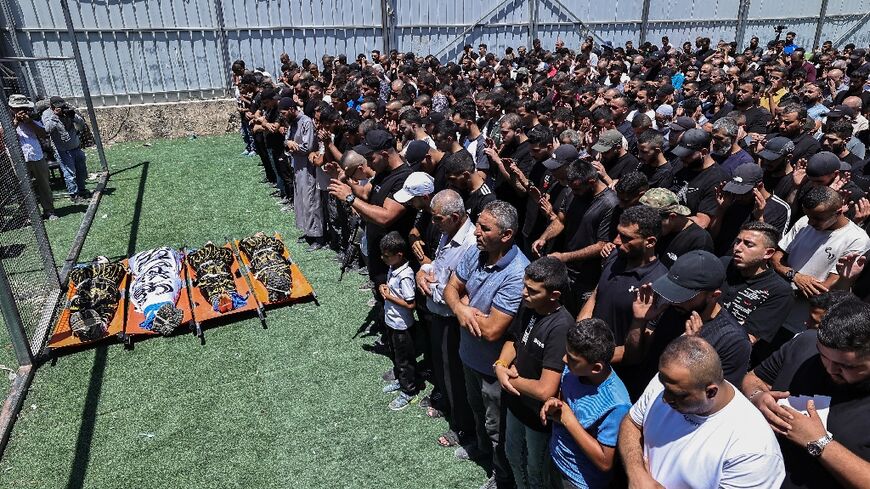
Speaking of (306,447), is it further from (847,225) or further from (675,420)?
(847,225)

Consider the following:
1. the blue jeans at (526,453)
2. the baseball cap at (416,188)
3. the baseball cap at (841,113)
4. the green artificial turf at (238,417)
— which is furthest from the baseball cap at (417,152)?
the baseball cap at (841,113)

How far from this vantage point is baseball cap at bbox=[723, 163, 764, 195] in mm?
4875

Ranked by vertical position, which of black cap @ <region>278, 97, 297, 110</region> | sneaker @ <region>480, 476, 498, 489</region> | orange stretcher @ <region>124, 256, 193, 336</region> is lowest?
sneaker @ <region>480, 476, 498, 489</region>

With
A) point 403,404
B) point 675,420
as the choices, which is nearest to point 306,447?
point 403,404

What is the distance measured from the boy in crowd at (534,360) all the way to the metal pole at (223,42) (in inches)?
624

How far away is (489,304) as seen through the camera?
400cm

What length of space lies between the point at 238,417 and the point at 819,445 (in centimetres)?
464

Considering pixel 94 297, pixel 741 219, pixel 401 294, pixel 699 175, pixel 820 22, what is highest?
pixel 820 22

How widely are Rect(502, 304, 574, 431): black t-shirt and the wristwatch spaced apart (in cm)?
123

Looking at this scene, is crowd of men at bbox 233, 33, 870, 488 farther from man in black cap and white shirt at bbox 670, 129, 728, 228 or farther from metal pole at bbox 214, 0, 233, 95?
metal pole at bbox 214, 0, 233, 95

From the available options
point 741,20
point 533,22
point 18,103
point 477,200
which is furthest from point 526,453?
point 741,20

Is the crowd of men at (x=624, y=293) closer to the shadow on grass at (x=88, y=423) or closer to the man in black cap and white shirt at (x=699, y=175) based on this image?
the man in black cap and white shirt at (x=699, y=175)

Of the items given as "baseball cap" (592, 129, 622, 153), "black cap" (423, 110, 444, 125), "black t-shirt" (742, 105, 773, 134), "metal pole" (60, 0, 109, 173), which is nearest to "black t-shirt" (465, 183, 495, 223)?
"baseball cap" (592, 129, 622, 153)

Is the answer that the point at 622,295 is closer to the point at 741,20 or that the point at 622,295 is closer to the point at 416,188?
the point at 416,188
